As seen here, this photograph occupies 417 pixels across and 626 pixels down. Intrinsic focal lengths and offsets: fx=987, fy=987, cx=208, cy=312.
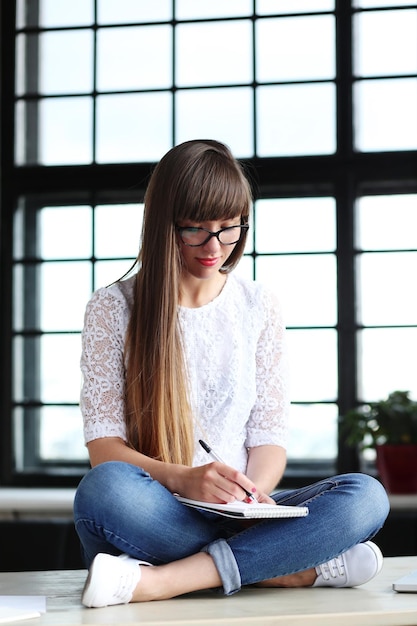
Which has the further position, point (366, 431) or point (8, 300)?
point (8, 300)

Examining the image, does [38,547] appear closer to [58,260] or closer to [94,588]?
[58,260]

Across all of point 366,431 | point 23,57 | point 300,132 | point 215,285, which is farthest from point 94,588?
point 23,57

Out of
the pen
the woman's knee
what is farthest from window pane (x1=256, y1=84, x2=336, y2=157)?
the woman's knee

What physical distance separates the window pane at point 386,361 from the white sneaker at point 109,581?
2.05 metres

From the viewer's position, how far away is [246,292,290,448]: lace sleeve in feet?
7.52

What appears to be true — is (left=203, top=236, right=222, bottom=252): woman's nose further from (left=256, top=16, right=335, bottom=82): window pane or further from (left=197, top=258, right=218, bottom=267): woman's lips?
(left=256, top=16, right=335, bottom=82): window pane

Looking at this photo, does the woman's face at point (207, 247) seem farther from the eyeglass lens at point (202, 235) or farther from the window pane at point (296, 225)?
the window pane at point (296, 225)

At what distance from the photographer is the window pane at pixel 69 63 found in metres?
3.98

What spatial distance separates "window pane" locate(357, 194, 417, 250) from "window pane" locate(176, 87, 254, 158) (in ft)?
1.70

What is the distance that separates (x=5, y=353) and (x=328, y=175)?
1442 mm

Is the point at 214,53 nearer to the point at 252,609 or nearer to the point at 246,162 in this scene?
the point at 246,162

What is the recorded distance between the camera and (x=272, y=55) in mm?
3879

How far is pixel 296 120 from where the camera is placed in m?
3.84

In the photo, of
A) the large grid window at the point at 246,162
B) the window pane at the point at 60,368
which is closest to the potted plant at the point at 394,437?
the large grid window at the point at 246,162
